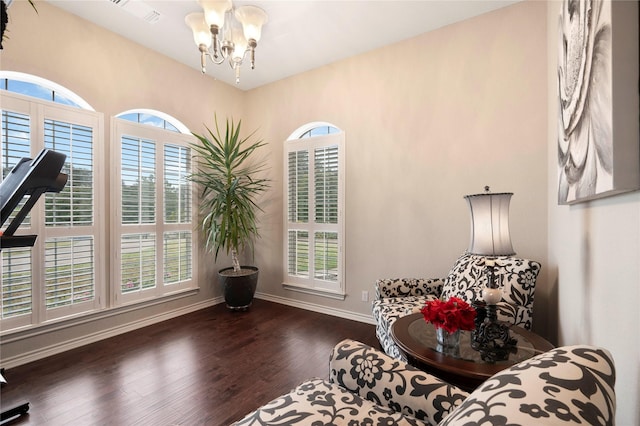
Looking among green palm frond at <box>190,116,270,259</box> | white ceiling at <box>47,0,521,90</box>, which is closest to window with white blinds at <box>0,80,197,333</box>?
green palm frond at <box>190,116,270,259</box>

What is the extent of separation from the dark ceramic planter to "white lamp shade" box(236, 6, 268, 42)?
8.43ft

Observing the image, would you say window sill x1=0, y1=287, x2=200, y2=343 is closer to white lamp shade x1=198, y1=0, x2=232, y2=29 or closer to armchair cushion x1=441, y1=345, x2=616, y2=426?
white lamp shade x1=198, y1=0, x2=232, y2=29

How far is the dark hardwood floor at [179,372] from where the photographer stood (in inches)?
73.1

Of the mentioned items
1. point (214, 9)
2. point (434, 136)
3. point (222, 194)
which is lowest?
point (222, 194)

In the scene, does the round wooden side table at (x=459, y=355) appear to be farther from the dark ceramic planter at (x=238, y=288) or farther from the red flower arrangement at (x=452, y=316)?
the dark ceramic planter at (x=238, y=288)

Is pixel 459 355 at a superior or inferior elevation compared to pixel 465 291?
inferior

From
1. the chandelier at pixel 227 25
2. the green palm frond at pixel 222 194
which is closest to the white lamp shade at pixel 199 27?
the chandelier at pixel 227 25

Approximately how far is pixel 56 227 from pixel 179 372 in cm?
169

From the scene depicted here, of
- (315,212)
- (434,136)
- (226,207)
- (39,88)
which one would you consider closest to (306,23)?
(434,136)

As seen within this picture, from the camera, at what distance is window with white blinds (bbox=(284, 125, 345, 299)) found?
11.7 ft

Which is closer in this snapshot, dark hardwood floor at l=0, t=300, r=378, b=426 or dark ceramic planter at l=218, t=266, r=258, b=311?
dark hardwood floor at l=0, t=300, r=378, b=426

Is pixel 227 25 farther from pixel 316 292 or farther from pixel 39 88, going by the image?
pixel 316 292

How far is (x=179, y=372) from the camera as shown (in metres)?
2.31

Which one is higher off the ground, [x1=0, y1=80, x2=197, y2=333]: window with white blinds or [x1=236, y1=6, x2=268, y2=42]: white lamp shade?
[x1=236, y1=6, x2=268, y2=42]: white lamp shade
